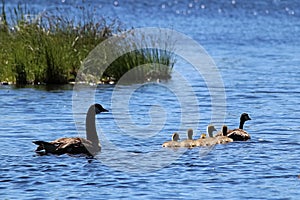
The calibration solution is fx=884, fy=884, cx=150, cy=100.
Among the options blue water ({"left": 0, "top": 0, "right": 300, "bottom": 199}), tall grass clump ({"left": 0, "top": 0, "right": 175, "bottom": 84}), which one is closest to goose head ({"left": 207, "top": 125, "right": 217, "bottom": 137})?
blue water ({"left": 0, "top": 0, "right": 300, "bottom": 199})

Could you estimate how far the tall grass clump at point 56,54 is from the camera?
2548 centimetres

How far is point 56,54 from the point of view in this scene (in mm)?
25469

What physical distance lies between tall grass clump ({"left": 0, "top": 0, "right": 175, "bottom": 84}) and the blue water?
630 millimetres

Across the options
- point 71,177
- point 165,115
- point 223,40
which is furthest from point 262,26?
point 71,177

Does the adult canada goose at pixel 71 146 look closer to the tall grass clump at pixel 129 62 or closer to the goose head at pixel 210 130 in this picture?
the goose head at pixel 210 130

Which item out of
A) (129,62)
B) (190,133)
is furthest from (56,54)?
(190,133)

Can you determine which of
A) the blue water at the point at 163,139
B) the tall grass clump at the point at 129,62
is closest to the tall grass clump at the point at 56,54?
the tall grass clump at the point at 129,62

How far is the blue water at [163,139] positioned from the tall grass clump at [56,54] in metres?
0.63

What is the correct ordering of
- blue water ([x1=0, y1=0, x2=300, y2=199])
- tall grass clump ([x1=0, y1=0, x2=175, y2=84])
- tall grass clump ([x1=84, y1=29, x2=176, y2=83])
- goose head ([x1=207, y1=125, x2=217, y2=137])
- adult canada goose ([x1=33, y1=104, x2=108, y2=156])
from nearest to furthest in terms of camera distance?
blue water ([x1=0, y1=0, x2=300, y2=199])
adult canada goose ([x1=33, y1=104, x2=108, y2=156])
goose head ([x1=207, y1=125, x2=217, y2=137])
tall grass clump ([x1=0, y1=0, x2=175, y2=84])
tall grass clump ([x1=84, y1=29, x2=176, y2=83])

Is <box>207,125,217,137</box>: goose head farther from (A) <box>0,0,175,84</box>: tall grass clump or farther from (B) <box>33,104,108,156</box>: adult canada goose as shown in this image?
(A) <box>0,0,175,84</box>: tall grass clump

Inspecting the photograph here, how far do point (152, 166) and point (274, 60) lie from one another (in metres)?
21.9

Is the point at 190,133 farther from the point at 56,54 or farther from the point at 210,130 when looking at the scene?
the point at 56,54

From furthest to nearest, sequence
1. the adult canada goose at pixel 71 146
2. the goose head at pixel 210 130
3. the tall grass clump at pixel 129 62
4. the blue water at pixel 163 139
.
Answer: the tall grass clump at pixel 129 62
the goose head at pixel 210 130
the adult canada goose at pixel 71 146
the blue water at pixel 163 139

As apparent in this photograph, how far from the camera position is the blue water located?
1288 centimetres
